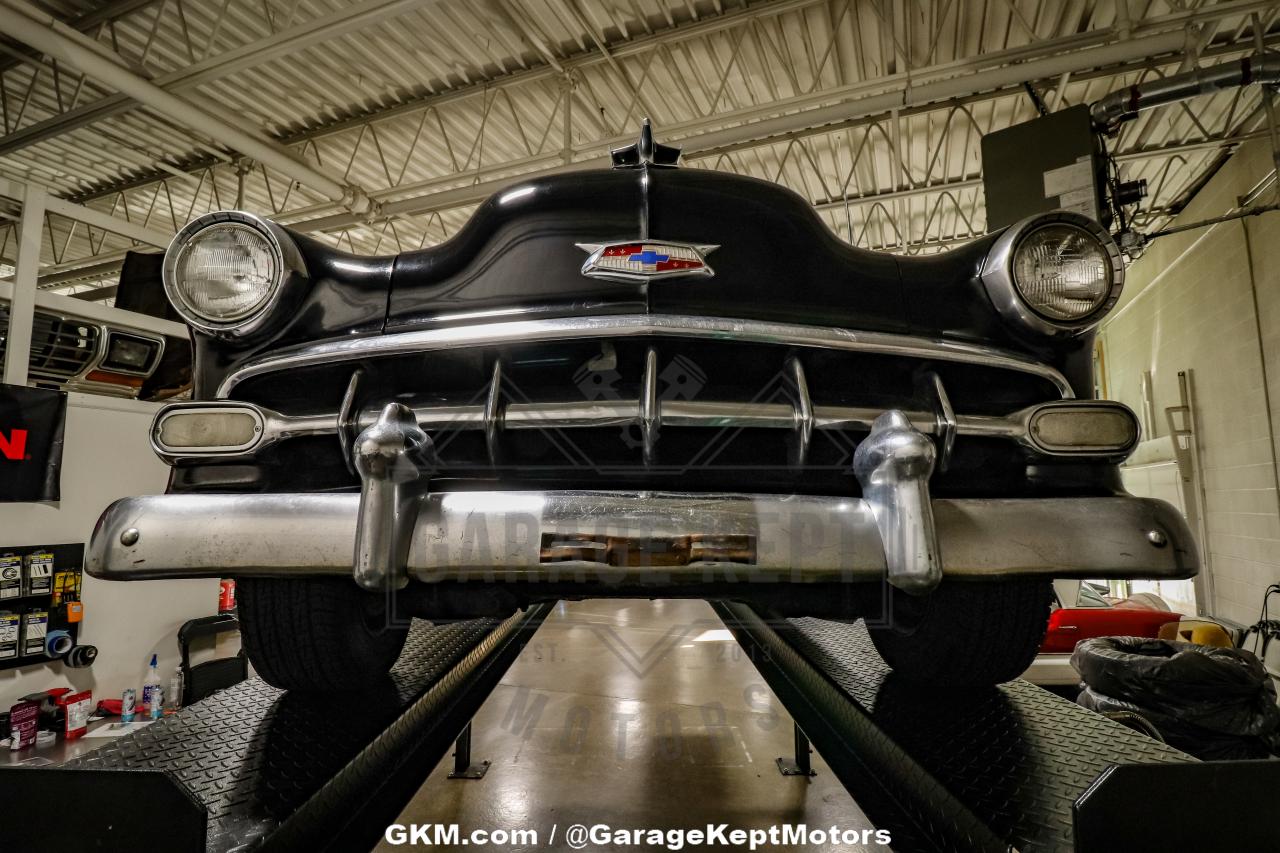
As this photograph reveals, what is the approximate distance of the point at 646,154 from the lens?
131cm

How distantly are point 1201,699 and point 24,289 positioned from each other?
5.62 m

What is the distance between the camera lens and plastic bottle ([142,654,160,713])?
10.3 feet

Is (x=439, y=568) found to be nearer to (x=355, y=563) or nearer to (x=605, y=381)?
(x=355, y=563)

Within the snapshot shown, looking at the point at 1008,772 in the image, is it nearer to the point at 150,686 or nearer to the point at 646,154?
the point at 646,154

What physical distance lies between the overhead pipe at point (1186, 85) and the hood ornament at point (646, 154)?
4.28 meters

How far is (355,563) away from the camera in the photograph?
2.98 feet

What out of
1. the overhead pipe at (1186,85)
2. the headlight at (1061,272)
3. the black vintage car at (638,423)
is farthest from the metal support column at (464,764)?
the overhead pipe at (1186,85)

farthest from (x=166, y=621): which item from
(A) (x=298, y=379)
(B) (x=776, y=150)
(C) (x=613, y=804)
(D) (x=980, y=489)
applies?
(B) (x=776, y=150)

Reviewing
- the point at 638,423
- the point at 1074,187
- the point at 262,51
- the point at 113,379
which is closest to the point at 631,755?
the point at 638,423

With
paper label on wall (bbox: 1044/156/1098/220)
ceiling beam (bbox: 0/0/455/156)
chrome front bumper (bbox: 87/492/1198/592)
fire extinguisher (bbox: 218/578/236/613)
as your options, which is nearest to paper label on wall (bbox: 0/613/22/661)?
fire extinguisher (bbox: 218/578/236/613)

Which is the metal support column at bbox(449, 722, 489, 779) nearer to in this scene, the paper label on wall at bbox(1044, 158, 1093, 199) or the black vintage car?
the black vintage car

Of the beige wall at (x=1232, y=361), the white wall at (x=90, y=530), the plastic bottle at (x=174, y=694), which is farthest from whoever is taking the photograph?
the beige wall at (x=1232, y=361)

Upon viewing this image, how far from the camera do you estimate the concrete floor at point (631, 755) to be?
92.7 inches

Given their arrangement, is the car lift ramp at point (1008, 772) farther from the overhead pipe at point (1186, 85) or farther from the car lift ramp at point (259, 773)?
the overhead pipe at point (1186, 85)
